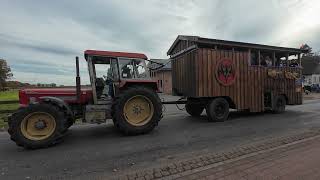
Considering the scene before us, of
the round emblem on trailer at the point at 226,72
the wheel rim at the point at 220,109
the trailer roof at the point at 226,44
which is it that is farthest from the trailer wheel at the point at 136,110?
the round emblem on trailer at the point at 226,72

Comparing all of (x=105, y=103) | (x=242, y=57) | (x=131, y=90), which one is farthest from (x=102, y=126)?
(x=242, y=57)

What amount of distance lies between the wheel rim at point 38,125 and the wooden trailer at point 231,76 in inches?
209

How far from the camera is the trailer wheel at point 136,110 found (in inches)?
297

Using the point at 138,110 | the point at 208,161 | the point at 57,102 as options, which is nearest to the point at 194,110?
the point at 138,110

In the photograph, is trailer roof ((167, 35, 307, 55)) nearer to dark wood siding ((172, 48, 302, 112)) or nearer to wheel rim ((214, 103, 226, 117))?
dark wood siding ((172, 48, 302, 112))

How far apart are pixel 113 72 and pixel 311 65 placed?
210ft

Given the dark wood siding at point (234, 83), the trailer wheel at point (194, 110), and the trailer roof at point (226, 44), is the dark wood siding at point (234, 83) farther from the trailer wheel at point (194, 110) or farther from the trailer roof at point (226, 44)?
the trailer wheel at point (194, 110)

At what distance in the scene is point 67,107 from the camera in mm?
7008

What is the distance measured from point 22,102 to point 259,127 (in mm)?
7199

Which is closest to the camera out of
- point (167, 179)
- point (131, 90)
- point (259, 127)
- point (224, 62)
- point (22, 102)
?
point (167, 179)

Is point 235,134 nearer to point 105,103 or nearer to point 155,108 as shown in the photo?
A: point 155,108

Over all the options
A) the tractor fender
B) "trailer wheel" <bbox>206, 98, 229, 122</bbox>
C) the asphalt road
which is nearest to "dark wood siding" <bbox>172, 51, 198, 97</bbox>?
"trailer wheel" <bbox>206, 98, 229, 122</bbox>

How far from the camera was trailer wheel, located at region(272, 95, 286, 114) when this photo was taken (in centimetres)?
1214

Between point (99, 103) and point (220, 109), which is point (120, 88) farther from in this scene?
point (220, 109)
